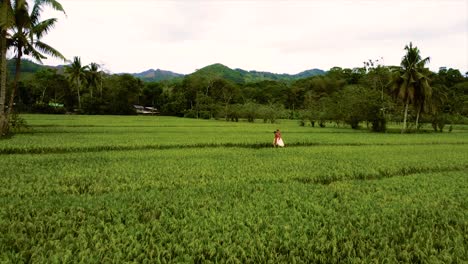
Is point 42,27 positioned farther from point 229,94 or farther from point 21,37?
point 229,94

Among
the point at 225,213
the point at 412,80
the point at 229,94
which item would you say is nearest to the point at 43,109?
the point at 229,94

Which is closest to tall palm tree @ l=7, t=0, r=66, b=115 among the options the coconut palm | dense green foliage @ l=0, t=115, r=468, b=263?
the coconut palm

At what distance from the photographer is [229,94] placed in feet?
226

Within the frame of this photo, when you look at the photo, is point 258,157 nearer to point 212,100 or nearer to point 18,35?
point 18,35

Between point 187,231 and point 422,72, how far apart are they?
125ft

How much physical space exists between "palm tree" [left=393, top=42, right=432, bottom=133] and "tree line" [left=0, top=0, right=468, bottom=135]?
99 mm

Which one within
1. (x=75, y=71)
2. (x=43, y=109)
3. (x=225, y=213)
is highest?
(x=75, y=71)

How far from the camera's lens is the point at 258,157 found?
1445 centimetres

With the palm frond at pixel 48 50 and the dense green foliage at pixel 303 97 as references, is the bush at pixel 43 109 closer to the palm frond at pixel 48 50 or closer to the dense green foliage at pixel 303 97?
the dense green foliage at pixel 303 97

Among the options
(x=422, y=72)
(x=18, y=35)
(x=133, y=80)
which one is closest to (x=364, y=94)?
(x=422, y=72)

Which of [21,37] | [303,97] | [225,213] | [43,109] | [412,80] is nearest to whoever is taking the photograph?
[225,213]

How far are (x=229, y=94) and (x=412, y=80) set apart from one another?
Result: 4116cm

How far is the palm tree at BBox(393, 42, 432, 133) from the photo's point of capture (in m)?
33.8

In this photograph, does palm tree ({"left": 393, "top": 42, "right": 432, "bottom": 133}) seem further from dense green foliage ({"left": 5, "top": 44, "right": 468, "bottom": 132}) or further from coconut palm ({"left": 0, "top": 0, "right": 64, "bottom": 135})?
coconut palm ({"left": 0, "top": 0, "right": 64, "bottom": 135})
